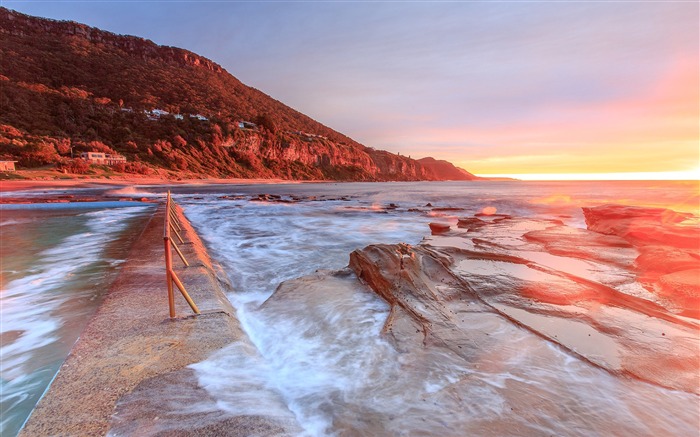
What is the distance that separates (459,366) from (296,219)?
15826 mm

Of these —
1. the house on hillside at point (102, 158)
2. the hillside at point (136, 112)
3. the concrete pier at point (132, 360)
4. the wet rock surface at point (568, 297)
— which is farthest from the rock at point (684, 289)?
the house on hillside at point (102, 158)

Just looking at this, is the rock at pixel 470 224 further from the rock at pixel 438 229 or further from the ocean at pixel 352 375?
the ocean at pixel 352 375

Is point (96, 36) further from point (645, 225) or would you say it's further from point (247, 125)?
point (645, 225)

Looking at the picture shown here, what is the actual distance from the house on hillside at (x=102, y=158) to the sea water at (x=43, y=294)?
48301mm

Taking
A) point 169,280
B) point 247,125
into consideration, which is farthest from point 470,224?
point 247,125

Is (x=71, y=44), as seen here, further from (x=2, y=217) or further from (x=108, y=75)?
(x=2, y=217)

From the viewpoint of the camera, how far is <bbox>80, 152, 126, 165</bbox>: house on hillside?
50.9 metres

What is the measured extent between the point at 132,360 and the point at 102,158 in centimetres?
6511

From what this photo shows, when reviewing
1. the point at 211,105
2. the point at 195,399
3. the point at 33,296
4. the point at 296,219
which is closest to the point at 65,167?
the point at 296,219

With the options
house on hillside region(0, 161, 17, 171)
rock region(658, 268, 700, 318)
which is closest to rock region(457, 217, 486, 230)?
rock region(658, 268, 700, 318)

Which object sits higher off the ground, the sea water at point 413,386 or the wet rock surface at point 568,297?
the wet rock surface at point 568,297

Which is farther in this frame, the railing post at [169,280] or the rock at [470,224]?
the rock at [470,224]

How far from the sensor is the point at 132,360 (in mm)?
2996

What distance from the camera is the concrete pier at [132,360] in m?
2.21
